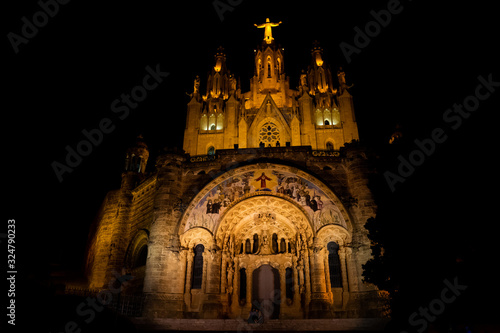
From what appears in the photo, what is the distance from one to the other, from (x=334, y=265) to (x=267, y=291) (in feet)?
14.1

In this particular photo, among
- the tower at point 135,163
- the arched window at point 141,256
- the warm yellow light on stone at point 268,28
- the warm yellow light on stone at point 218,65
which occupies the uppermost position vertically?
the warm yellow light on stone at point 268,28

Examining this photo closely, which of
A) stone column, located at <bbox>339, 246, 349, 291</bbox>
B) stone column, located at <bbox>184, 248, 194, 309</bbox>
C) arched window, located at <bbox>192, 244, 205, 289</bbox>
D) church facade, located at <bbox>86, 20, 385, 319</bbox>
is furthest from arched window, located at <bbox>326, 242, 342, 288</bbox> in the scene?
stone column, located at <bbox>184, 248, 194, 309</bbox>

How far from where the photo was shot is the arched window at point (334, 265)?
16.9 m

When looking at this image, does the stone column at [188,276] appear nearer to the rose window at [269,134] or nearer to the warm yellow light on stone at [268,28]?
the rose window at [269,134]

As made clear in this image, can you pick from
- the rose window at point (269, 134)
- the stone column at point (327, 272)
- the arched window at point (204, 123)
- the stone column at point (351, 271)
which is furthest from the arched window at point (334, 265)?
the arched window at point (204, 123)

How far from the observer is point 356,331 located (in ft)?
37.7

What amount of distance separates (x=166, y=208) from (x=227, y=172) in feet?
13.1

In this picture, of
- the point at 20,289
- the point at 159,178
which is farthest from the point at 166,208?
the point at 20,289

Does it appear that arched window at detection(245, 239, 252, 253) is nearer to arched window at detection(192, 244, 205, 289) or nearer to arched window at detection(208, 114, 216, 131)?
arched window at detection(192, 244, 205, 289)

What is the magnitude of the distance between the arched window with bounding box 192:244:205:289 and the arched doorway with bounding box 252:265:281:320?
339 centimetres

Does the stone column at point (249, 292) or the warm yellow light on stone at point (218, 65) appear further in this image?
the warm yellow light on stone at point (218, 65)

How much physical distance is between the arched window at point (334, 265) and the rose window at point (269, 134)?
11.1m

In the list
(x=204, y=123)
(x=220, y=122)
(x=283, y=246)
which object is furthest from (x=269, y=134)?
(x=283, y=246)

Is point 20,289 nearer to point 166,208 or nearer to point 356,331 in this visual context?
point 166,208
